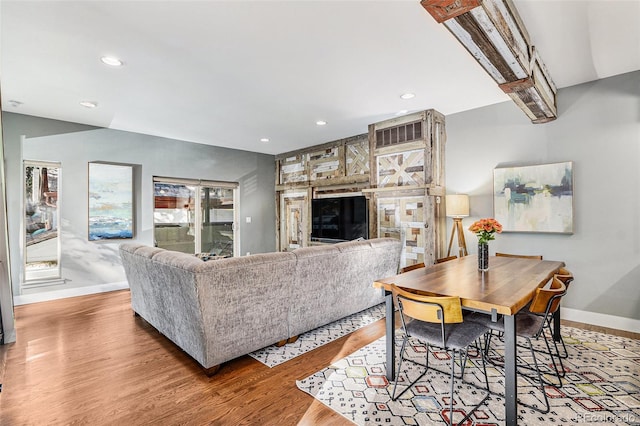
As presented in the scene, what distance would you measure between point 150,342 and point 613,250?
4.94 m

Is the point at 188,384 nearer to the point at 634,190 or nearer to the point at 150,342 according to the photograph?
the point at 150,342

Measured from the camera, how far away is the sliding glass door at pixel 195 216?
571 cm

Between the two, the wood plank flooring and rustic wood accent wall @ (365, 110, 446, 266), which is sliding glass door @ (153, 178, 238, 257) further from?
rustic wood accent wall @ (365, 110, 446, 266)

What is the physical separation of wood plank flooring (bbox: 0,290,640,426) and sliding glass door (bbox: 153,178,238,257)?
258cm

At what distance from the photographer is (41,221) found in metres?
4.52

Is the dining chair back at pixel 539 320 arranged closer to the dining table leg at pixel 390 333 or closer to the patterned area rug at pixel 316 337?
the dining table leg at pixel 390 333

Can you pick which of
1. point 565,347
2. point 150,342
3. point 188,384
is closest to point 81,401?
point 188,384

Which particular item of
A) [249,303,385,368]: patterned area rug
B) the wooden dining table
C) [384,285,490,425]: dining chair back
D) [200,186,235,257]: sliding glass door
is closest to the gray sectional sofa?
[249,303,385,368]: patterned area rug

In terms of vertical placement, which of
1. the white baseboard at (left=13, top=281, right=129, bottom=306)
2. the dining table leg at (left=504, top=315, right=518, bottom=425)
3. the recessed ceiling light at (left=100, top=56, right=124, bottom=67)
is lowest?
the white baseboard at (left=13, top=281, right=129, bottom=306)

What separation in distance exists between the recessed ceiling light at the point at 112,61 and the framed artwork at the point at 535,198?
4.43 metres

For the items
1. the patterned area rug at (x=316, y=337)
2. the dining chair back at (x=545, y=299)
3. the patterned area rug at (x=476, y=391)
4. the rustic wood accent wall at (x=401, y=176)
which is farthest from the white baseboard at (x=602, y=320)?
the patterned area rug at (x=316, y=337)

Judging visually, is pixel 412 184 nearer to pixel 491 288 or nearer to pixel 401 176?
pixel 401 176

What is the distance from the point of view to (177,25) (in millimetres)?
2281

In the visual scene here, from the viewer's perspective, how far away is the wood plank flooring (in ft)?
6.30
